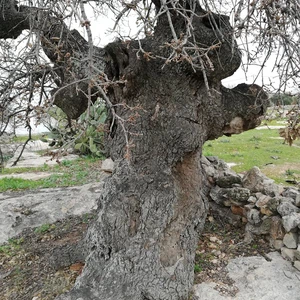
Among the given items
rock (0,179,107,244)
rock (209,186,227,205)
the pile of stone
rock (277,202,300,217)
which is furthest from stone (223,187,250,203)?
rock (0,179,107,244)

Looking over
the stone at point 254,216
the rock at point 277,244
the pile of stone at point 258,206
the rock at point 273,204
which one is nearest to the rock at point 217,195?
the pile of stone at point 258,206

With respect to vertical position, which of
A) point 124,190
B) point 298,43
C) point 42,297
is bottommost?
point 42,297

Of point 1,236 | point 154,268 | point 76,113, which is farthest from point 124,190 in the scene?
point 1,236

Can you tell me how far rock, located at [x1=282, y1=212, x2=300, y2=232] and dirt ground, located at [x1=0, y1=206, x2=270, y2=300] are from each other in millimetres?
415

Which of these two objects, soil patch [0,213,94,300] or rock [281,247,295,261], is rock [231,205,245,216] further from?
soil patch [0,213,94,300]

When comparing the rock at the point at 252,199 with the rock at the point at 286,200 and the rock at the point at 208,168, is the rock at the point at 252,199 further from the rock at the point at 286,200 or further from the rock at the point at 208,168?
the rock at the point at 208,168

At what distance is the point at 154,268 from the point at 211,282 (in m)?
0.73

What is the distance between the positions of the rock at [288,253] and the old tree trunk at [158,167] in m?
0.97

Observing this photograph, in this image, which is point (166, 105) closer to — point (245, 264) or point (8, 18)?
point (245, 264)

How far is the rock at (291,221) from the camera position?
3.30 metres

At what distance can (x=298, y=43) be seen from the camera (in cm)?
270

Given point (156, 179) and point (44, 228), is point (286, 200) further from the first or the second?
point (44, 228)

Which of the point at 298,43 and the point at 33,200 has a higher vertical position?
the point at 298,43

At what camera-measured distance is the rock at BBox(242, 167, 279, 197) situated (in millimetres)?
4117
